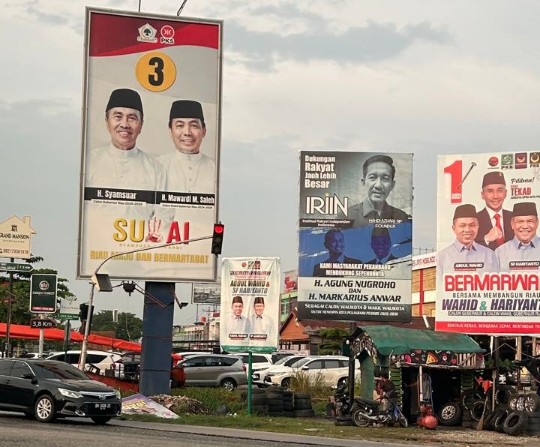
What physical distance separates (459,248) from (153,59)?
11.9m

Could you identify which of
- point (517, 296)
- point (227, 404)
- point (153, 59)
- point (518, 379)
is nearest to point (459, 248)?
point (517, 296)

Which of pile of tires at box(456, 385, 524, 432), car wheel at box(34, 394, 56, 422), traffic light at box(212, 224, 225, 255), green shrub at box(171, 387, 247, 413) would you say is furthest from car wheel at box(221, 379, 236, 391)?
car wheel at box(34, 394, 56, 422)

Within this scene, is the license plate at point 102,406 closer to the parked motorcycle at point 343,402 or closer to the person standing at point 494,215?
the parked motorcycle at point 343,402

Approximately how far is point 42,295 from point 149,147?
1059cm

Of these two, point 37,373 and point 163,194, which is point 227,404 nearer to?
point 163,194

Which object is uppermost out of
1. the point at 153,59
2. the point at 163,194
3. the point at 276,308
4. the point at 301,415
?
the point at 153,59

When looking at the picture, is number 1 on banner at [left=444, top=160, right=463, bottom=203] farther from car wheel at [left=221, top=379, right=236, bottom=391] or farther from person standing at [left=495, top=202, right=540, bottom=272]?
car wheel at [left=221, top=379, right=236, bottom=391]

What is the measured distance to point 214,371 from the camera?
47.2m

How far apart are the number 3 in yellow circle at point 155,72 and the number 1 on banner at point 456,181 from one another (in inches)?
399

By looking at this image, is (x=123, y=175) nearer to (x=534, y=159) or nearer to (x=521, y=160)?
(x=521, y=160)

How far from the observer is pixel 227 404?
33.5m

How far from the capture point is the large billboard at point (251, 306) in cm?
3111

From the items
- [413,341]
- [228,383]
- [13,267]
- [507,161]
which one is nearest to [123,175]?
[413,341]

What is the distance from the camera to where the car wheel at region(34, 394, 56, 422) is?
2467 centimetres
